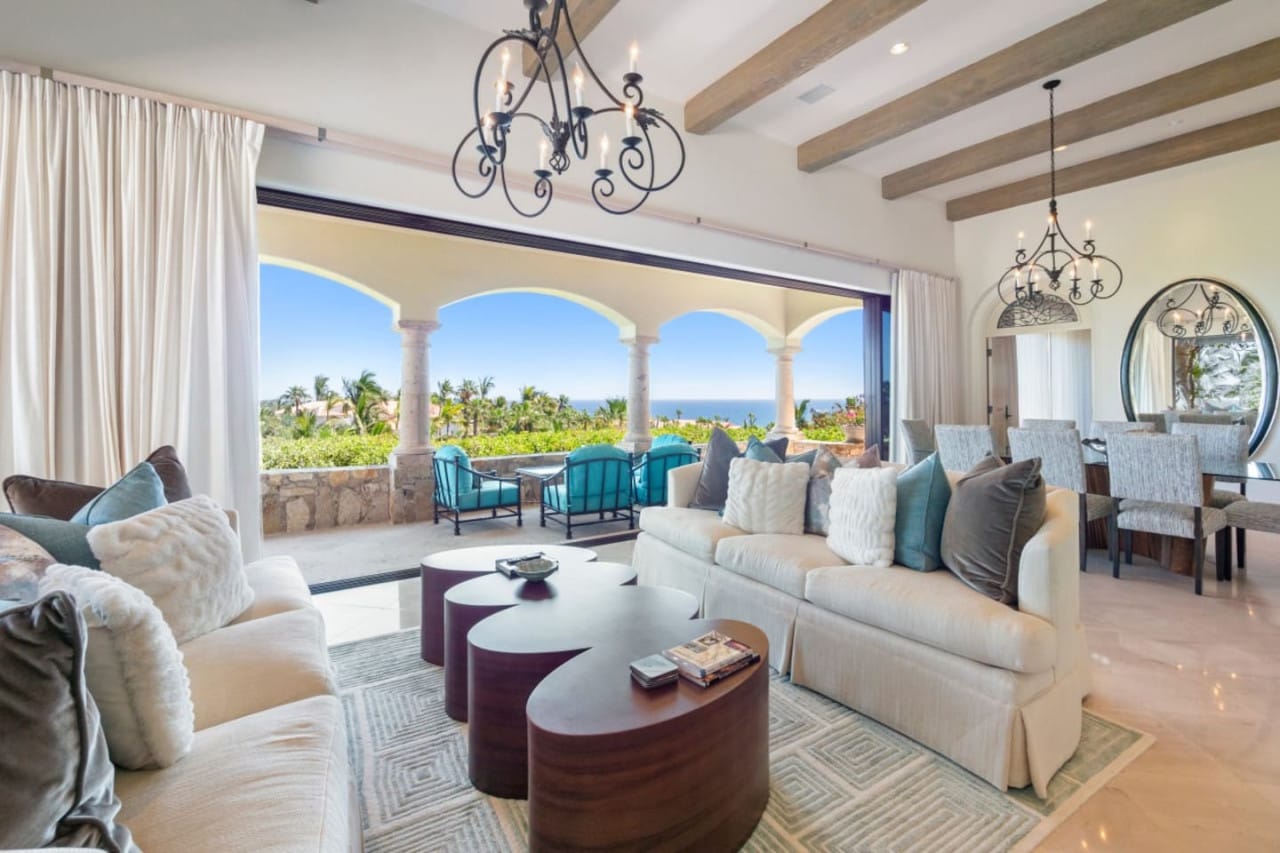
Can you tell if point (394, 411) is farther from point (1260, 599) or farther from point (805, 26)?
point (1260, 599)

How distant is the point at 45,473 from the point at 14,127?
1479 millimetres

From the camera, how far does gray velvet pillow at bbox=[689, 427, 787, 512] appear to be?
3.62m

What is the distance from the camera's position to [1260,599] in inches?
133

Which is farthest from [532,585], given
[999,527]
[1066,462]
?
[1066,462]

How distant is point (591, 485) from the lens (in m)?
5.48

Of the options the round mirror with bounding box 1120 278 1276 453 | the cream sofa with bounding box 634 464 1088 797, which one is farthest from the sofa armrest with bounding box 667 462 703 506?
the round mirror with bounding box 1120 278 1276 453

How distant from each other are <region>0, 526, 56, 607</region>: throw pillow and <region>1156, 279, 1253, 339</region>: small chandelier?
297 inches

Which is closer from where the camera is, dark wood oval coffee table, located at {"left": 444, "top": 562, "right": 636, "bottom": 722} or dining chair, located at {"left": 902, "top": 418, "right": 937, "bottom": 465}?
dark wood oval coffee table, located at {"left": 444, "top": 562, "right": 636, "bottom": 722}

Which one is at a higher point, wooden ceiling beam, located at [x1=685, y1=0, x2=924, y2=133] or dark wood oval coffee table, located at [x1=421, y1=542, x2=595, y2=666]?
wooden ceiling beam, located at [x1=685, y1=0, x2=924, y2=133]

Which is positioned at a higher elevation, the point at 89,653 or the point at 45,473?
the point at 45,473

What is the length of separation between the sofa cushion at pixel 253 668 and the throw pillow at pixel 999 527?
2133 millimetres

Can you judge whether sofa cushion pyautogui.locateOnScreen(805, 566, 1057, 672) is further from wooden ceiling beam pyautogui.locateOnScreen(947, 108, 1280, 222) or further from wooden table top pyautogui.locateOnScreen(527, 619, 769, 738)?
wooden ceiling beam pyautogui.locateOnScreen(947, 108, 1280, 222)

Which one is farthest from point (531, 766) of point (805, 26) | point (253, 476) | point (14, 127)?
point (805, 26)

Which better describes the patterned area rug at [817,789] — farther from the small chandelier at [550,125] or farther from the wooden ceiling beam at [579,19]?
the wooden ceiling beam at [579,19]
